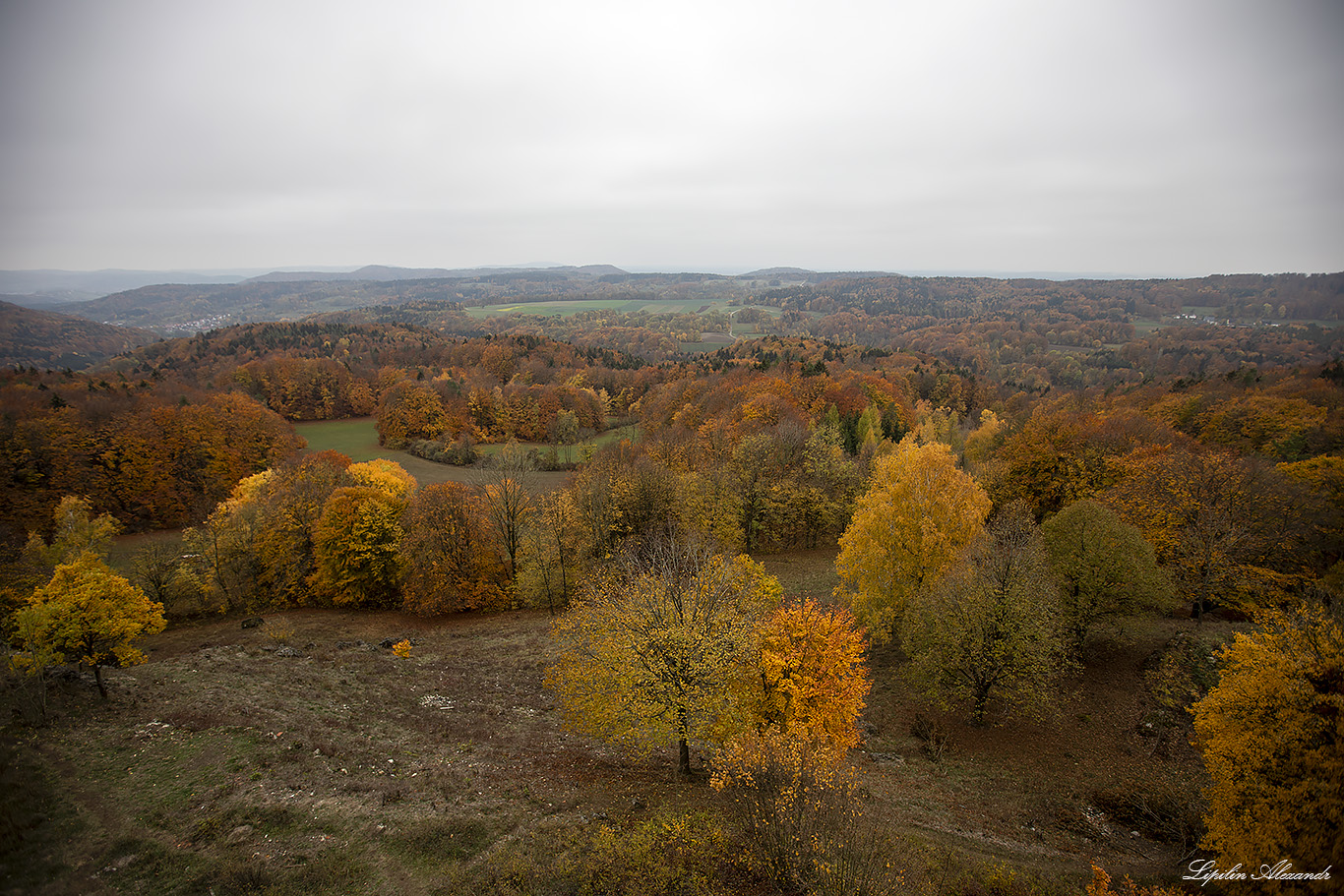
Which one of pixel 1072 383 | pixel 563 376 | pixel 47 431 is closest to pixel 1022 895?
pixel 47 431

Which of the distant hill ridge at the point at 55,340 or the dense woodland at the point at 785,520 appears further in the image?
the distant hill ridge at the point at 55,340

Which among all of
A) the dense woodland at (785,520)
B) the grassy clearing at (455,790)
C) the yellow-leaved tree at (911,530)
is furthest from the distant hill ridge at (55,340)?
the yellow-leaved tree at (911,530)

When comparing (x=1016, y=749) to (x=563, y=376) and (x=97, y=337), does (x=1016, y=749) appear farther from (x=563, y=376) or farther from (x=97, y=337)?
(x=97, y=337)

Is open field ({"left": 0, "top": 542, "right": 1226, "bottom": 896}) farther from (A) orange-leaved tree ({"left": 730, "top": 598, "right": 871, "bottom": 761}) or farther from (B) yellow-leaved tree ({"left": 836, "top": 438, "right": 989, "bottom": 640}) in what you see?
(B) yellow-leaved tree ({"left": 836, "top": 438, "right": 989, "bottom": 640})

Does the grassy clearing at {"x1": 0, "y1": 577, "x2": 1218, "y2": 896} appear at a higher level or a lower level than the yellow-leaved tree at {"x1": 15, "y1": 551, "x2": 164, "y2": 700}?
lower

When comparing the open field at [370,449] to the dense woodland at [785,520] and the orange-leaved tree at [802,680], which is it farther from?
the orange-leaved tree at [802,680]

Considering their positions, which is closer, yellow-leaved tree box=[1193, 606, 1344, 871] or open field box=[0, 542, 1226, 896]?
yellow-leaved tree box=[1193, 606, 1344, 871]

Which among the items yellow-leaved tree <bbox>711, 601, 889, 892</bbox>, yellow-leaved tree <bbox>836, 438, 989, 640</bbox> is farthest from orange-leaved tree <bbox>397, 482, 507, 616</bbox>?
yellow-leaved tree <bbox>836, 438, 989, 640</bbox>
